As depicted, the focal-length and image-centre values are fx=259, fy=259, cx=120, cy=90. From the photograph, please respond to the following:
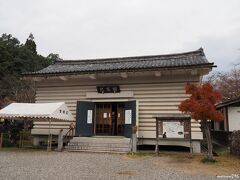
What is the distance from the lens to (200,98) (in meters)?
10.3

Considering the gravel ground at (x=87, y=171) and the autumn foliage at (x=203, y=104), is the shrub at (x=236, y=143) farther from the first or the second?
the gravel ground at (x=87, y=171)

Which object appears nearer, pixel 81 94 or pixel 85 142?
pixel 85 142

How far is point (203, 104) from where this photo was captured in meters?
10.0

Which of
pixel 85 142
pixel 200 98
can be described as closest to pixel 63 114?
pixel 85 142

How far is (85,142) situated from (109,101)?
2.85 metres

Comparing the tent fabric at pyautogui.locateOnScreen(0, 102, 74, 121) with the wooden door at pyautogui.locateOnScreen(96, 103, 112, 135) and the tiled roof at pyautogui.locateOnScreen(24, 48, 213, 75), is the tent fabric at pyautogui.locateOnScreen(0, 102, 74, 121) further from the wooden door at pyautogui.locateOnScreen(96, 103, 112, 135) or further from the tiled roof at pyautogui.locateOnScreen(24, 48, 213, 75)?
the tiled roof at pyautogui.locateOnScreen(24, 48, 213, 75)

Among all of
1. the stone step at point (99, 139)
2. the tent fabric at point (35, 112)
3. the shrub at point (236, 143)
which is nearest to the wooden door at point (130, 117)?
the stone step at point (99, 139)

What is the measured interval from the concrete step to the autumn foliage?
12.9ft

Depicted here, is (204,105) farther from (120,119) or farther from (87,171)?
(120,119)

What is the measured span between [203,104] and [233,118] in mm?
6735

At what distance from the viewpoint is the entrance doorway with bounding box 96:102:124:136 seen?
15492mm

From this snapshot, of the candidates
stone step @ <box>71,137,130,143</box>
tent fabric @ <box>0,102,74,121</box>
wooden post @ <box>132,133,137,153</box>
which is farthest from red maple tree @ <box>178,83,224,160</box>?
tent fabric @ <box>0,102,74,121</box>

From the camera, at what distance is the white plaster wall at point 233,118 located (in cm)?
1545

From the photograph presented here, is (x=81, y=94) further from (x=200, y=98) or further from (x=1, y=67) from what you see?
(x=1, y=67)
